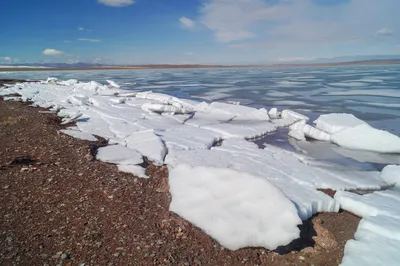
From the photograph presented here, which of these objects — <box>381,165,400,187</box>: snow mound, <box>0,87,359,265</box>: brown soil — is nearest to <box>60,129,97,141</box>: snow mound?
<box>0,87,359,265</box>: brown soil

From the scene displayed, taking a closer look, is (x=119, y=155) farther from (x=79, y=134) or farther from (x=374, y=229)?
(x=374, y=229)

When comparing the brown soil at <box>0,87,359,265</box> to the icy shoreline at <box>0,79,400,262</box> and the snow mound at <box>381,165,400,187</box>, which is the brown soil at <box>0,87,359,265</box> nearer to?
the icy shoreline at <box>0,79,400,262</box>

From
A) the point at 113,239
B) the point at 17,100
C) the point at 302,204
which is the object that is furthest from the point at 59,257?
the point at 17,100

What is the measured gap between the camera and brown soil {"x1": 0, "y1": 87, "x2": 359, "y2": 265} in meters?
2.60

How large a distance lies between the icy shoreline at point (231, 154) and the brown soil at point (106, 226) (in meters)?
0.18

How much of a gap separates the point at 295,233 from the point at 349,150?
413 cm

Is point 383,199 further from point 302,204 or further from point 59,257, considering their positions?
point 59,257

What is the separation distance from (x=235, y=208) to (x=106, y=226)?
154cm

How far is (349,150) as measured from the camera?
618 cm

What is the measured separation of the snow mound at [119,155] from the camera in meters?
4.92

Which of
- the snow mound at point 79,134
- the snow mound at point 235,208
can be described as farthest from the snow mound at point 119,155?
the snow mound at point 235,208

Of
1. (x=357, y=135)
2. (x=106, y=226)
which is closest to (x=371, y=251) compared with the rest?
(x=106, y=226)

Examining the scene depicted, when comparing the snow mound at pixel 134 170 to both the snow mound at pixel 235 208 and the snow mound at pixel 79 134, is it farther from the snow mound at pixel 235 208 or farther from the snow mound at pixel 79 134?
the snow mound at pixel 79 134

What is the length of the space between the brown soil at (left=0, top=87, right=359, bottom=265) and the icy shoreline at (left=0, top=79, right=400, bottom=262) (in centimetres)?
18
